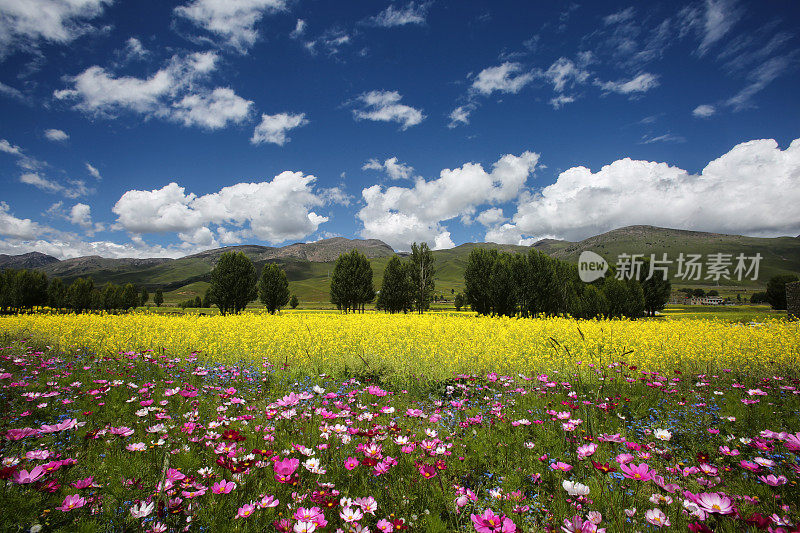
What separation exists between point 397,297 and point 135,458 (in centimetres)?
4249

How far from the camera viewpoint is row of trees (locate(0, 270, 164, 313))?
4266 centimetres

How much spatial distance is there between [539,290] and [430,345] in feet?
91.5

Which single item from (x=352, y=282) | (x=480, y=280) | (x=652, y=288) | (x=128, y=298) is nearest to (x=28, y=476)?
(x=480, y=280)

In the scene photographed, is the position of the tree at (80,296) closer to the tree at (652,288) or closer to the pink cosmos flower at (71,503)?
the pink cosmos flower at (71,503)

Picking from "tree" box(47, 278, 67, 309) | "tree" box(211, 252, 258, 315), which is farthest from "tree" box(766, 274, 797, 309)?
"tree" box(47, 278, 67, 309)

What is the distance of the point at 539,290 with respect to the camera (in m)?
34.8

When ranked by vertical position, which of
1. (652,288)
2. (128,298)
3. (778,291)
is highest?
(128,298)

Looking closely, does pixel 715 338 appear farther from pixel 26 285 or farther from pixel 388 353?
pixel 26 285

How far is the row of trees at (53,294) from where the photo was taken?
4266cm

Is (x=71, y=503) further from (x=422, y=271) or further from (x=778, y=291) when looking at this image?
(x=778, y=291)

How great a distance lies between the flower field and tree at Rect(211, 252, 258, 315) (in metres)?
A: 27.4

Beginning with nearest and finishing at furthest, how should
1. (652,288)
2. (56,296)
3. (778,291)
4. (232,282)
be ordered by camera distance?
(232,282)
(652,288)
(56,296)
(778,291)

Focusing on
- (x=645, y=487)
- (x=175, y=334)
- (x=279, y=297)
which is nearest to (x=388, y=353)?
(x=645, y=487)

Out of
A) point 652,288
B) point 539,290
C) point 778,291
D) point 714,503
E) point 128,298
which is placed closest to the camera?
point 714,503
